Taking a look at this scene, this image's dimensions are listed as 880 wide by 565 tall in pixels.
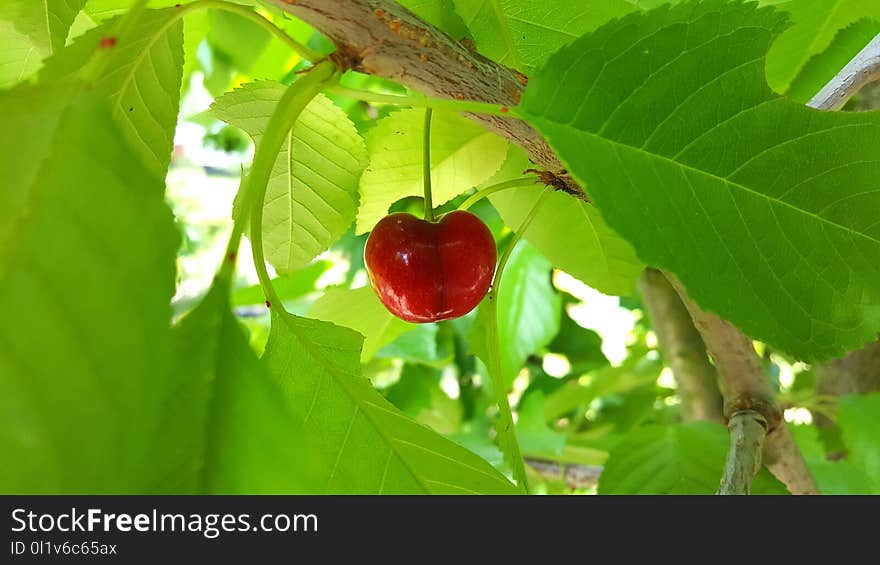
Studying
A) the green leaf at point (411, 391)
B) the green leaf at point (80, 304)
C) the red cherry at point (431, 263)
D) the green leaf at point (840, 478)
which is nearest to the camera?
the green leaf at point (80, 304)

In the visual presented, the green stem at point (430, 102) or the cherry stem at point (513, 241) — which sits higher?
the cherry stem at point (513, 241)

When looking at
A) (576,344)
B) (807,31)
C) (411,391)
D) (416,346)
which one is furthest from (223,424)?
(576,344)

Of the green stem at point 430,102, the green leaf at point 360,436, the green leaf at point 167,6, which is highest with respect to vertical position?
the green leaf at point 167,6

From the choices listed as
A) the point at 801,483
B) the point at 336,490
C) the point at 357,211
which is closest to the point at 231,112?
the point at 357,211

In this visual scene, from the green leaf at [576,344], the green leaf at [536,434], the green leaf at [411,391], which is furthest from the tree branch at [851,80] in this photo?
the green leaf at [576,344]

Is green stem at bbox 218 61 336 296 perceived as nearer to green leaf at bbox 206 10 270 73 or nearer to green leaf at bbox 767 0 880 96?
green leaf at bbox 767 0 880 96

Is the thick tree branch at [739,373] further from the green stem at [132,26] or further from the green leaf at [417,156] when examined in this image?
the green stem at [132,26]

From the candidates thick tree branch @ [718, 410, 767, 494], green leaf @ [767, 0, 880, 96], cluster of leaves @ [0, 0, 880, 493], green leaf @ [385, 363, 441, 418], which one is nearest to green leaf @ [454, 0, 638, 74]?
cluster of leaves @ [0, 0, 880, 493]
